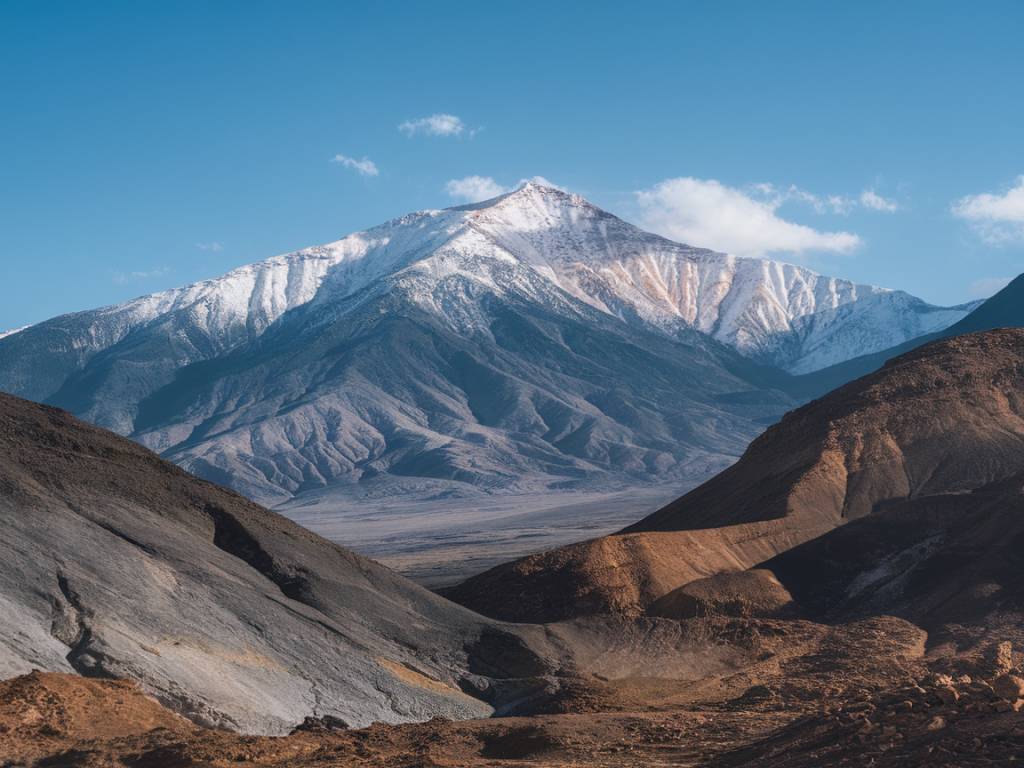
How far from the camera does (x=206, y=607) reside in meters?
41.5

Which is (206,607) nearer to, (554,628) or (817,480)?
(554,628)

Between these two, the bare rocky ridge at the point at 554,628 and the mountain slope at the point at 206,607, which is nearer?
the bare rocky ridge at the point at 554,628

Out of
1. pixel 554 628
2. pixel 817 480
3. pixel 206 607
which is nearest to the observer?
pixel 206 607

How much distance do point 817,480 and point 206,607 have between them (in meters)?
41.1

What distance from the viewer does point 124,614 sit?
38500 millimetres

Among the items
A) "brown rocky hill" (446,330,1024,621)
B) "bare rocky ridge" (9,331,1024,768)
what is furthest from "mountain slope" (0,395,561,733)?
"brown rocky hill" (446,330,1024,621)

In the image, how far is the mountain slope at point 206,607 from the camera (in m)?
36.5

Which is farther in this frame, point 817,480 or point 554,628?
point 817,480

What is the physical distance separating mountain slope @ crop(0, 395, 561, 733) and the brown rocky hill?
979 cm

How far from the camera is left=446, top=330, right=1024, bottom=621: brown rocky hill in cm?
6056

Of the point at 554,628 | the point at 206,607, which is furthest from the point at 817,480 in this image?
the point at 206,607

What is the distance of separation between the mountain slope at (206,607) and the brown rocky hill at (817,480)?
9.79m

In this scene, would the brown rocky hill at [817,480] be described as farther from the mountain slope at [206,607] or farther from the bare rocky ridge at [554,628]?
the mountain slope at [206,607]

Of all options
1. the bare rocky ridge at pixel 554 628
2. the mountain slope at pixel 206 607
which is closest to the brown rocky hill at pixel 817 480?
the bare rocky ridge at pixel 554 628
